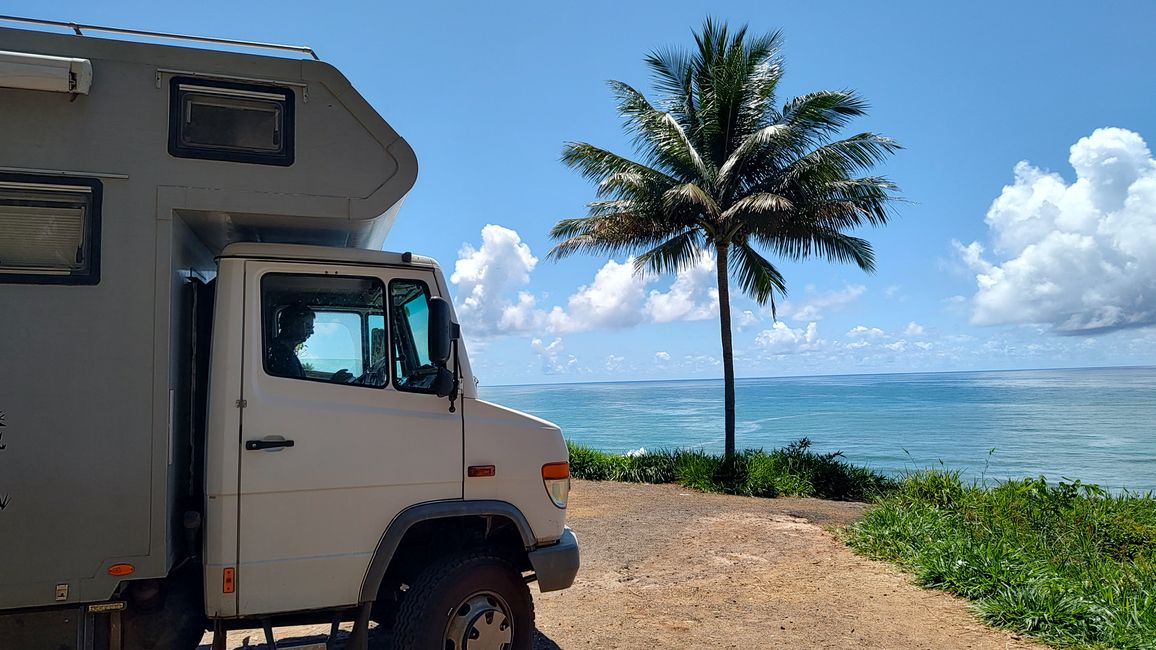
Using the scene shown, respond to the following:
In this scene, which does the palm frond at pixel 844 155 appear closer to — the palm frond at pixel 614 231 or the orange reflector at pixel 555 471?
the palm frond at pixel 614 231

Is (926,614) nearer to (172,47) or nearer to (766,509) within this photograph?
(766,509)

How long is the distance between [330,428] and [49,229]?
1.67 meters

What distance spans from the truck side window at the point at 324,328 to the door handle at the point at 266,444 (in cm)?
37

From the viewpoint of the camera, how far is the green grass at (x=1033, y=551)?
239 inches

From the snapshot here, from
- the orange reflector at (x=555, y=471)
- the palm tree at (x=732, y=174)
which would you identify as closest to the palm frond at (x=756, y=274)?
the palm tree at (x=732, y=174)

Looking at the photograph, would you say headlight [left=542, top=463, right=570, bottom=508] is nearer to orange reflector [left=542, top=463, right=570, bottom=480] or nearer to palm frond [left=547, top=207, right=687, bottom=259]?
orange reflector [left=542, top=463, right=570, bottom=480]

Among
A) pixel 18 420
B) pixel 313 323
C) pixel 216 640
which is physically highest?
pixel 313 323

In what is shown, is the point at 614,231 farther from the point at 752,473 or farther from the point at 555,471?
the point at 555,471

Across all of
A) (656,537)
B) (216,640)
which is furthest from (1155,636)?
(216,640)

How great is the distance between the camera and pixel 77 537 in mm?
3707

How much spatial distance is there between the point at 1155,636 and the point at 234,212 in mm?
6748

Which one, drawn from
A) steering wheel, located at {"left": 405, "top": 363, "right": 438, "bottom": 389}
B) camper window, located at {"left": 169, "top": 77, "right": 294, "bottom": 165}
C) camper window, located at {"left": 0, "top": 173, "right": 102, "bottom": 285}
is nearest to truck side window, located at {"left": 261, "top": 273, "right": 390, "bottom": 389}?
steering wheel, located at {"left": 405, "top": 363, "right": 438, "bottom": 389}

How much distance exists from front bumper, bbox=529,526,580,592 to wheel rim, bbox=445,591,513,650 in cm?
28

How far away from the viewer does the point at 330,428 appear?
4.25 m
